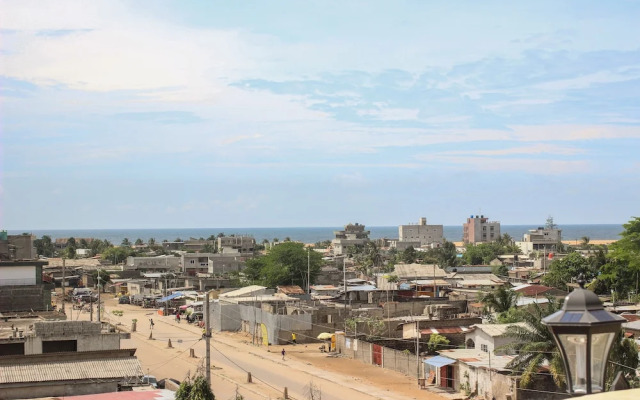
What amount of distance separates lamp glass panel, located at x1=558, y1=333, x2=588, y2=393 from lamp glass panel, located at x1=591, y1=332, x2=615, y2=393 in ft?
0.27

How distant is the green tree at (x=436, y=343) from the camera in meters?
40.1

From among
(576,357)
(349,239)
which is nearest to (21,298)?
(576,357)

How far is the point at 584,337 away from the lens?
6.48 meters

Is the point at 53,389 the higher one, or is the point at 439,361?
the point at 53,389

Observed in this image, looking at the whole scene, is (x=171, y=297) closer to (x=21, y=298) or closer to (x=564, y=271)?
(x=21, y=298)

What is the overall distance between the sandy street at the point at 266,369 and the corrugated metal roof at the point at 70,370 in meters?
5.68

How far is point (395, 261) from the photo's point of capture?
405 feet

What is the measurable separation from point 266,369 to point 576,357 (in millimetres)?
36232

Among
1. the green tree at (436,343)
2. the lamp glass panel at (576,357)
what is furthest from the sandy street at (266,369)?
the lamp glass panel at (576,357)

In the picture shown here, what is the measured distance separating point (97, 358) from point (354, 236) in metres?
148

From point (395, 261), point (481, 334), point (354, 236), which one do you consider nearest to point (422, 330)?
point (481, 334)

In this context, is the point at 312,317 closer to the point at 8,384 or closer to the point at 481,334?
the point at 481,334

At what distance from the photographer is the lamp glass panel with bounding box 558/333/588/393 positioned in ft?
21.4

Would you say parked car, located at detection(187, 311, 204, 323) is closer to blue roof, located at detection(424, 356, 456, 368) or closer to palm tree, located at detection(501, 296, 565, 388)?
blue roof, located at detection(424, 356, 456, 368)
